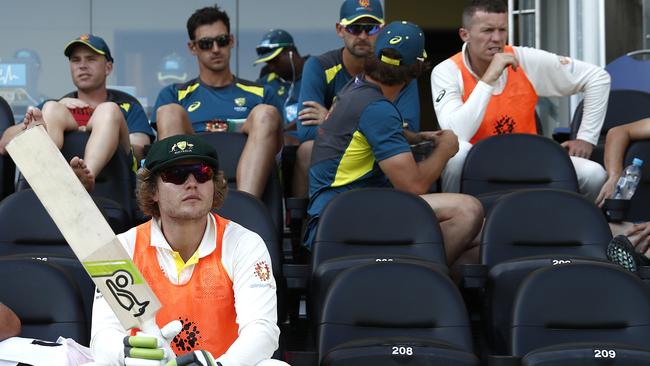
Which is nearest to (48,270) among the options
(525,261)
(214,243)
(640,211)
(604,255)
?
(214,243)

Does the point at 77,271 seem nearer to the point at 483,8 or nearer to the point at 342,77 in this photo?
the point at 342,77

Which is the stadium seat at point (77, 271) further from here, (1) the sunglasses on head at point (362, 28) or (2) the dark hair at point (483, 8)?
(2) the dark hair at point (483, 8)

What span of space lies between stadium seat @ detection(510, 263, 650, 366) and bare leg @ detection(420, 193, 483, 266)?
35.4 inches

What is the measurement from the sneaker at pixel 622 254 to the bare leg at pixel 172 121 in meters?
2.27

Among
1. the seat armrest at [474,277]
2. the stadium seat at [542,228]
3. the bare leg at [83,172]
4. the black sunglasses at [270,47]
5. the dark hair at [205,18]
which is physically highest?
the dark hair at [205,18]

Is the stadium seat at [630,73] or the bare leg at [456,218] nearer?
the bare leg at [456,218]

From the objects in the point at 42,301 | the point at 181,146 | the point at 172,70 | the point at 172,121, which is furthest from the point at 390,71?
the point at 172,70

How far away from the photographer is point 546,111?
937 cm

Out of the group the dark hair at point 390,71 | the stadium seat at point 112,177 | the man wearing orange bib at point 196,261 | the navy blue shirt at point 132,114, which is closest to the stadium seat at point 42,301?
the man wearing orange bib at point 196,261

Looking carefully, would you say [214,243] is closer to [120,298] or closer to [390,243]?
[120,298]

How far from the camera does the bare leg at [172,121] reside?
21.2 feet

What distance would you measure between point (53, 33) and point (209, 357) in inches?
251

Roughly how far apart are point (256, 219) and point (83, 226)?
186 centimetres

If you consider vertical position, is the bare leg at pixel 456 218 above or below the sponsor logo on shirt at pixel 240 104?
below
